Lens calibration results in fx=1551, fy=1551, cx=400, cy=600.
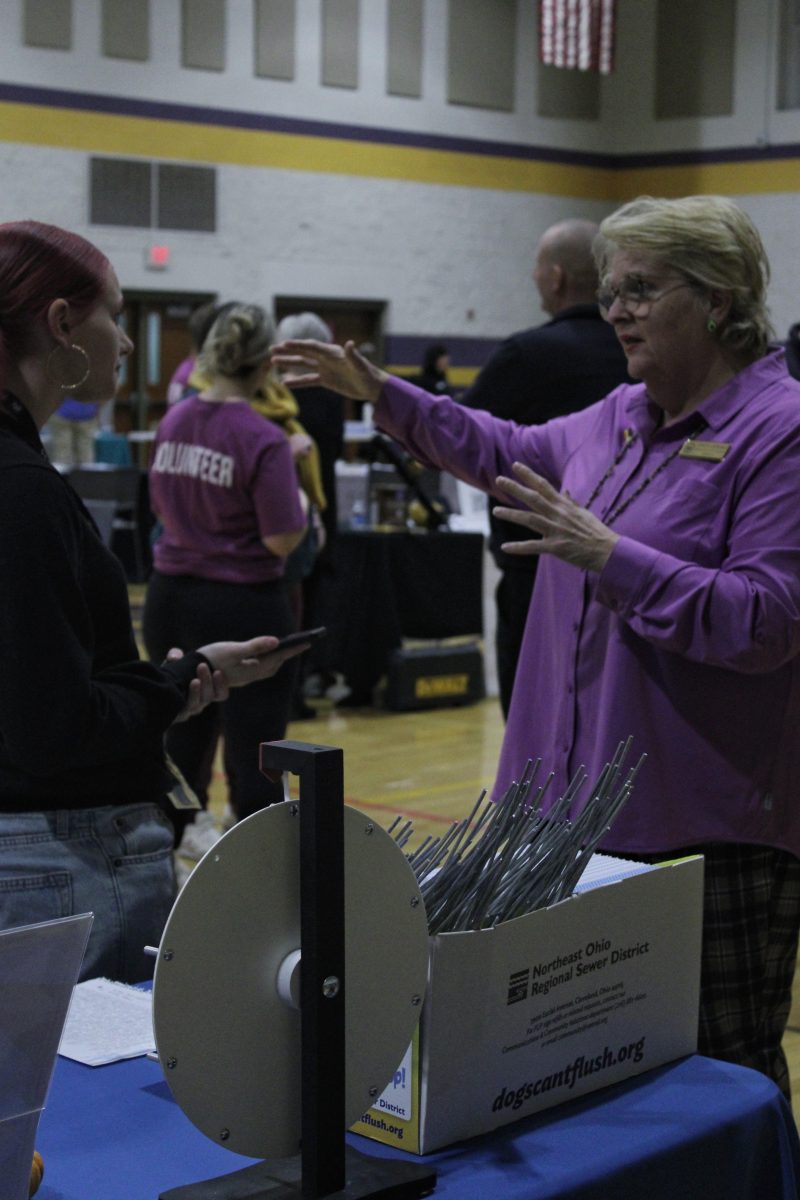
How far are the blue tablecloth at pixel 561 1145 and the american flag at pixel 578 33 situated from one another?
15.2 metres

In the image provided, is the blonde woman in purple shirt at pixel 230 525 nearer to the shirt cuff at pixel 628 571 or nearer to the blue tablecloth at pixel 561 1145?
the shirt cuff at pixel 628 571

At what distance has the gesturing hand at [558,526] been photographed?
200 cm

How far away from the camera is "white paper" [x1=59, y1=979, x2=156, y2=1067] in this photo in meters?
1.44

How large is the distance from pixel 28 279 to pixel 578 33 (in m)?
15.3

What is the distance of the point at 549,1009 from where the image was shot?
134 cm

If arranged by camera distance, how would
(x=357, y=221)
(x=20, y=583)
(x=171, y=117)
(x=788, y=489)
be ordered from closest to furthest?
(x=20, y=583) < (x=788, y=489) < (x=171, y=117) < (x=357, y=221)

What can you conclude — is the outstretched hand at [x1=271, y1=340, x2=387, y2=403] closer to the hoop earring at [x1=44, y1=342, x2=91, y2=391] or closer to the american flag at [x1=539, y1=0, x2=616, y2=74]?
the hoop earring at [x1=44, y1=342, x2=91, y2=391]

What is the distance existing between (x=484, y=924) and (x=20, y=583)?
604 mm

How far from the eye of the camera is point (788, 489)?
1980 millimetres

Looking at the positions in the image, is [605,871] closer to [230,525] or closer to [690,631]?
[690,631]

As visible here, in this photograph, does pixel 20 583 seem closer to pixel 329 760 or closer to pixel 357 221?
pixel 329 760

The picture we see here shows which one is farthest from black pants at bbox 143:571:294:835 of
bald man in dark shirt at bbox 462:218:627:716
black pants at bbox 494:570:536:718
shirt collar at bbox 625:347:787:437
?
shirt collar at bbox 625:347:787:437

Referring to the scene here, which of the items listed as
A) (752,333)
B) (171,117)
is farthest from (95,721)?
(171,117)

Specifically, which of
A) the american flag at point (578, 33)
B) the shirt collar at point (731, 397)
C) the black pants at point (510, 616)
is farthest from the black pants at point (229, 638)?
the american flag at point (578, 33)
